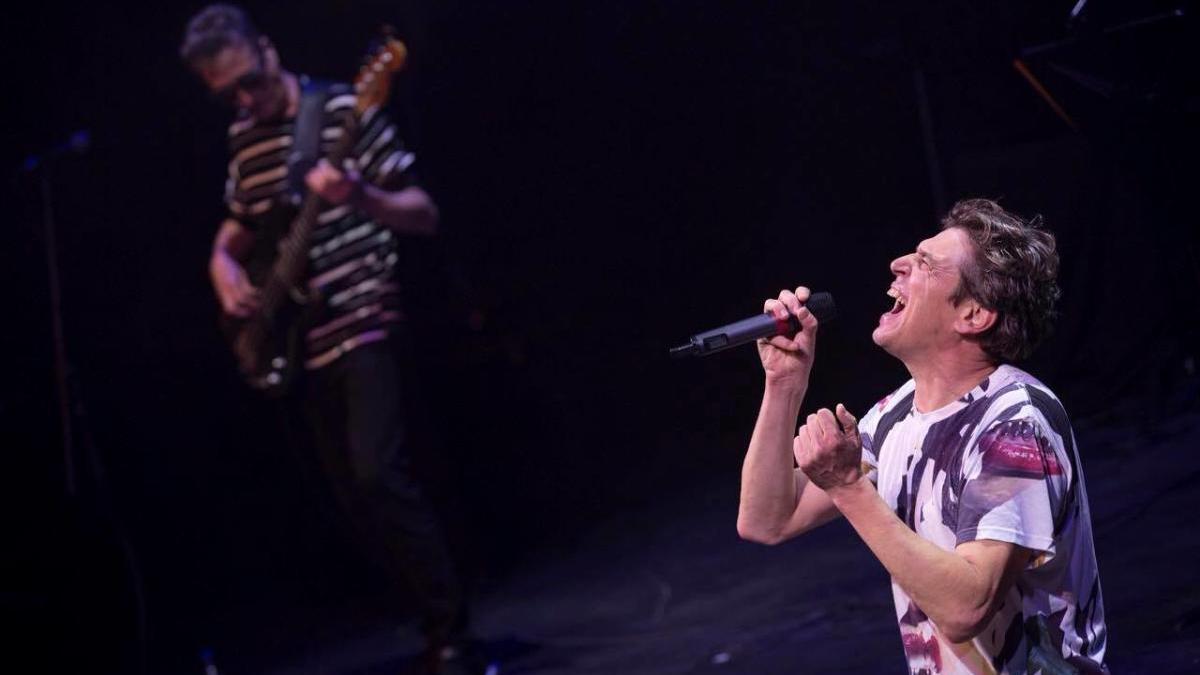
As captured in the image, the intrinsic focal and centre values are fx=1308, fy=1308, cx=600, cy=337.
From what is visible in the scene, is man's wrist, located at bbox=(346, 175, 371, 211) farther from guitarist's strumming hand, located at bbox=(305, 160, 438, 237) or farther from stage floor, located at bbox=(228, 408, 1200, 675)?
stage floor, located at bbox=(228, 408, 1200, 675)

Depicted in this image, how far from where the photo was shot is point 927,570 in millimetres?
1777

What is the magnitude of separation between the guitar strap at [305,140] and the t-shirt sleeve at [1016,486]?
337cm

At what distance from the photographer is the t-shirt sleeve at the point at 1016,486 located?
69.1 inches

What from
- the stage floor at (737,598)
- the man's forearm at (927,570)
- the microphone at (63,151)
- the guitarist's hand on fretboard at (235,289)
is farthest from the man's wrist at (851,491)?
the microphone at (63,151)

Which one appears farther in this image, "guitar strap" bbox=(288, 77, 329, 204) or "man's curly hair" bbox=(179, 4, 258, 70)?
"man's curly hair" bbox=(179, 4, 258, 70)

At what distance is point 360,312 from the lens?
4.54m

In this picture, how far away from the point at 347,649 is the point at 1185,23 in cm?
401

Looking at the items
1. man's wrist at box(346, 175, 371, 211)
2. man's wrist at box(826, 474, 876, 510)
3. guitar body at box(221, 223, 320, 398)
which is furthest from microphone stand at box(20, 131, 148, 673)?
man's wrist at box(826, 474, 876, 510)

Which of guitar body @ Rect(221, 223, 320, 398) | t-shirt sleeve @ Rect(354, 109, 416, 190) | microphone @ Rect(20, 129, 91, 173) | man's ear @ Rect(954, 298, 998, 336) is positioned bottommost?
man's ear @ Rect(954, 298, 998, 336)

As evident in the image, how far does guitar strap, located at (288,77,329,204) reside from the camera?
4719mm

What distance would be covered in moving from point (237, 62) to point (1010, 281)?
3745mm

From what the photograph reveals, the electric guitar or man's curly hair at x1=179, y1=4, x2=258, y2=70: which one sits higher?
man's curly hair at x1=179, y1=4, x2=258, y2=70

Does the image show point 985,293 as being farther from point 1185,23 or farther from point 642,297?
point 642,297

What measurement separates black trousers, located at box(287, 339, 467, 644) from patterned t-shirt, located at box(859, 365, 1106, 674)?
250 cm
